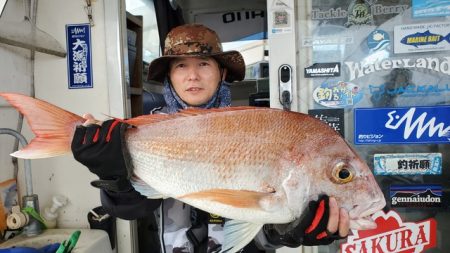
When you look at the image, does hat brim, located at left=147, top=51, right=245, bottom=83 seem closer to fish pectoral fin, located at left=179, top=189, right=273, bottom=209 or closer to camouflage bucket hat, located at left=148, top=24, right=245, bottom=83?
camouflage bucket hat, located at left=148, top=24, right=245, bottom=83

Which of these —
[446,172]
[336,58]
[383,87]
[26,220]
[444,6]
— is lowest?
[26,220]

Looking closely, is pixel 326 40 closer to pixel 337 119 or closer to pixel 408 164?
pixel 337 119

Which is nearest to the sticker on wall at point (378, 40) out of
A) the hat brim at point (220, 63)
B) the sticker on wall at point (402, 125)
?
the sticker on wall at point (402, 125)

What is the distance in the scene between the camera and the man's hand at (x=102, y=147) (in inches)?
44.1

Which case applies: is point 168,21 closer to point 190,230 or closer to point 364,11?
point 364,11

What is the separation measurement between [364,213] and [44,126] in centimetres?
96

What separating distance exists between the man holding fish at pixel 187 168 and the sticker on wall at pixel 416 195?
43.6 inches

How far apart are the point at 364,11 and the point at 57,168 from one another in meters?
2.31

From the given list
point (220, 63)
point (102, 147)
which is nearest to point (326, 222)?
point (102, 147)

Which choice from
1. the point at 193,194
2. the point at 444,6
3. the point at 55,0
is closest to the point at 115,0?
the point at 55,0

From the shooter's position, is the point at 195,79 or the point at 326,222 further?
the point at 195,79

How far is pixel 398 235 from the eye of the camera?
91.4 inches

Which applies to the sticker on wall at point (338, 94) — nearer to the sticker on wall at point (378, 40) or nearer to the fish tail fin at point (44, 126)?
the sticker on wall at point (378, 40)

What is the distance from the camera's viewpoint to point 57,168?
2.65m
